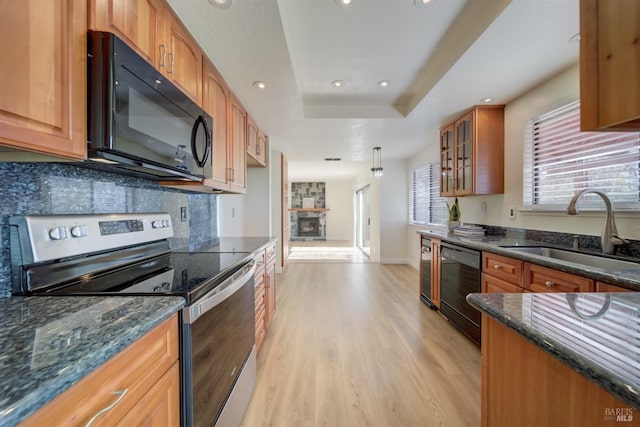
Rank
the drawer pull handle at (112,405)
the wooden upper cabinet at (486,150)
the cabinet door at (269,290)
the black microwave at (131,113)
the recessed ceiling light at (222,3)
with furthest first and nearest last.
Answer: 1. the wooden upper cabinet at (486,150)
2. the cabinet door at (269,290)
3. the recessed ceiling light at (222,3)
4. the black microwave at (131,113)
5. the drawer pull handle at (112,405)

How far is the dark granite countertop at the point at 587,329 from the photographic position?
Answer: 426mm

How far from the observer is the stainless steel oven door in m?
0.89

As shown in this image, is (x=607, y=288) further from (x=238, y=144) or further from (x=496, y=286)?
(x=238, y=144)

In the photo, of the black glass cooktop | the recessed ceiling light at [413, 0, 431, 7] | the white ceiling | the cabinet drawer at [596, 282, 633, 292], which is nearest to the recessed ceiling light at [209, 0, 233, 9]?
the white ceiling

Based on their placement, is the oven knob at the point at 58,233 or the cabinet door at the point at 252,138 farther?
the cabinet door at the point at 252,138

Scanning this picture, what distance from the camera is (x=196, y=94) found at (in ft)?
5.34

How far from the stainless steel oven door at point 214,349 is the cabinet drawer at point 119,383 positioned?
8 centimetres

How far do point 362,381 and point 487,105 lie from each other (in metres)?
2.86

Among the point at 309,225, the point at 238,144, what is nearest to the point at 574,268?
the point at 238,144

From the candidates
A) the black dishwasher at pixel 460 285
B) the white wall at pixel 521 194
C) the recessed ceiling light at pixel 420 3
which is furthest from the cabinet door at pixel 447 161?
the recessed ceiling light at pixel 420 3

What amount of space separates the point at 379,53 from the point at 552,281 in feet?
6.73

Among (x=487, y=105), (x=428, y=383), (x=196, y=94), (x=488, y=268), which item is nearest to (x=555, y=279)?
(x=488, y=268)

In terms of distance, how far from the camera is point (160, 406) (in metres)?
0.77

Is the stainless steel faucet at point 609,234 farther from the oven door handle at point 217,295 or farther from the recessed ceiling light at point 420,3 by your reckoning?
the oven door handle at point 217,295
